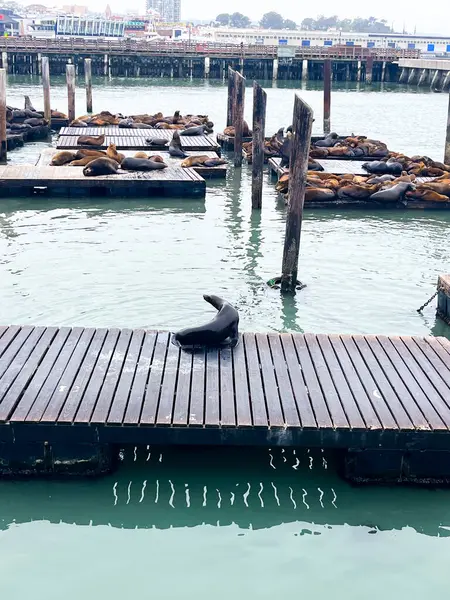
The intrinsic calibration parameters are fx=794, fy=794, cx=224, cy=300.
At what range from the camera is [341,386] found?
5883mm

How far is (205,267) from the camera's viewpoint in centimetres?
1070

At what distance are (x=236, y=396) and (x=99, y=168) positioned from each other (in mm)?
10254

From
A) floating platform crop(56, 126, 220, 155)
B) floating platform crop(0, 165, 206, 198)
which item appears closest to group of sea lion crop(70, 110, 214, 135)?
floating platform crop(56, 126, 220, 155)

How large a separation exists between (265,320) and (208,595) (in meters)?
4.52

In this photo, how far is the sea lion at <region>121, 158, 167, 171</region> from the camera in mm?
15867

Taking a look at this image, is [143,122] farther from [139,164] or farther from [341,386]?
[341,386]

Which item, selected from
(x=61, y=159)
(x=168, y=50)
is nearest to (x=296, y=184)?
(x=61, y=159)

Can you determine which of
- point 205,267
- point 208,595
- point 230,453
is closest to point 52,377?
point 230,453

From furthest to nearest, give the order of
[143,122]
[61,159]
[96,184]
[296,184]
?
[143,122] < [61,159] < [96,184] < [296,184]

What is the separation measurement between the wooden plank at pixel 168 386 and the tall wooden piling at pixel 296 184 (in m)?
3.43

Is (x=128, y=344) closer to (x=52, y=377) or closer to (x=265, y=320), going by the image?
(x=52, y=377)

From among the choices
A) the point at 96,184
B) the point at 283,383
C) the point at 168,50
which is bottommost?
the point at 96,184

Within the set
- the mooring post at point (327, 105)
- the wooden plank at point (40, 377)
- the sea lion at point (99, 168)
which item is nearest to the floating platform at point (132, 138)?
the sea lion at point (99, 168)

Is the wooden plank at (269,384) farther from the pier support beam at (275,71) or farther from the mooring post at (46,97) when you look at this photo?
the pier support beam at (275,71)
